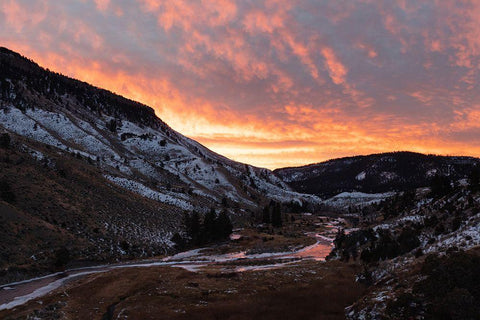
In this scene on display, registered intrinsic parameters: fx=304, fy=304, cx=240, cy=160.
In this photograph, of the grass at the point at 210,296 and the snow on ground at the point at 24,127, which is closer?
the grass at the point at 210,296

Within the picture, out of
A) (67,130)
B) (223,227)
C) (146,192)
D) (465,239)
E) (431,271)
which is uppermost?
(67,130)

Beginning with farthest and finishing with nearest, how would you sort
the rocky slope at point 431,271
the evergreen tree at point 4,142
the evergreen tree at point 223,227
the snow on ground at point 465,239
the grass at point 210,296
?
the evergreen tree at point 223,227, the evergreen tree at point 4,142, the grass at point 210,296, the snow on ground at point 465,239, the rocky slope at point 431,271

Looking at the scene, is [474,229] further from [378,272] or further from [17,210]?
[17,210]

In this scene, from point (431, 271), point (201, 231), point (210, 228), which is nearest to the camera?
point (431, 271)

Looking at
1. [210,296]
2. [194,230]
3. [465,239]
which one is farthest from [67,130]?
[465,239]

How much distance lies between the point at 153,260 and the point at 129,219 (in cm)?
2342

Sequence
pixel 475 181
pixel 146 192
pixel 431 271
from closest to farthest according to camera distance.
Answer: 1. pixel 431 271
2. pixel 475 181
3. pixel 146 192

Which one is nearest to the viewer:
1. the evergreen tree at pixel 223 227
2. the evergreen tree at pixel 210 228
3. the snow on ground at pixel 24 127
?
the evergreen tree at pixel 210 228

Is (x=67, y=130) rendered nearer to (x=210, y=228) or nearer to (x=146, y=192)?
(x=146, y=192)

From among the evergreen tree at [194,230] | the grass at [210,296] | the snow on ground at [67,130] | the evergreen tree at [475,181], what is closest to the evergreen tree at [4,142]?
the evergreen tree at [194,230]

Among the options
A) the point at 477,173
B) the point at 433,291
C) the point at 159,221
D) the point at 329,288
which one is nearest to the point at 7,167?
the point at 159,221

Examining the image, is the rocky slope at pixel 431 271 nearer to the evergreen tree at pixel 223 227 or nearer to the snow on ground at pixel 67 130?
the evergreen tree at pixel 223 227

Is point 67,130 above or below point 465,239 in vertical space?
above

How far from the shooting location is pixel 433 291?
19.4 metres
